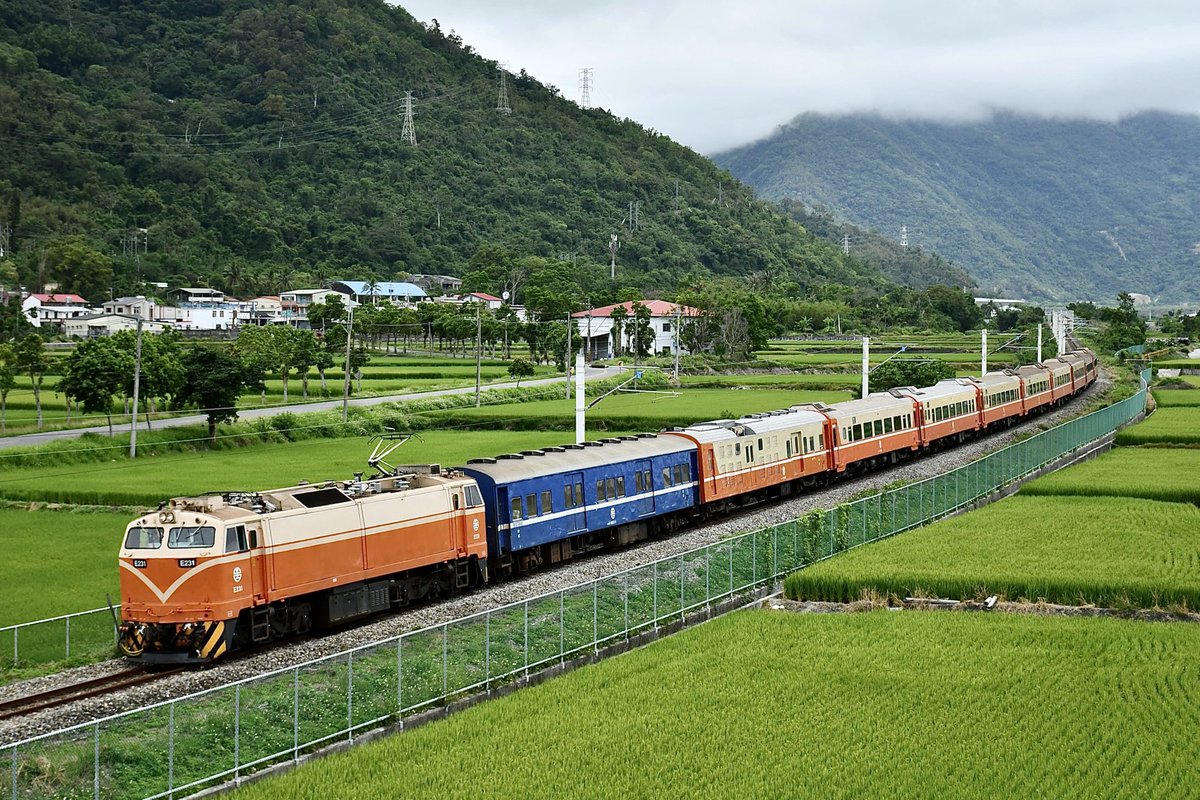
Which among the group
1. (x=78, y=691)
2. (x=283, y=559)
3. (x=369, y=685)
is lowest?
(x=78, y=691)

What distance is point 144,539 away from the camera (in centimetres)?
2302

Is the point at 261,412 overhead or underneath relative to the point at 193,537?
underneath

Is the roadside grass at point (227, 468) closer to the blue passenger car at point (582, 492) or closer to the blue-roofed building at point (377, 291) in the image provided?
the blue passenger car at point (582, 492)

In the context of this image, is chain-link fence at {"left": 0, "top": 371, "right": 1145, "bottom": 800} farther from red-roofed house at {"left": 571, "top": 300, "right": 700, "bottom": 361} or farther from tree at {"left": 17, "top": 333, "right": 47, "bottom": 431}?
red-roofed house at {"left": 571, "top": 300, "right": 700, "bottom": 361}

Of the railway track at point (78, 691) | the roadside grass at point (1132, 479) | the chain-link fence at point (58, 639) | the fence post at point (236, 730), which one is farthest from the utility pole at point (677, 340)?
the fence post at point (236, 730)

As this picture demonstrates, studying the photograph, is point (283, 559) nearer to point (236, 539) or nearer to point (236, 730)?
point (236, 539)

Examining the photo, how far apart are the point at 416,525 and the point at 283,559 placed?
390 centimetres

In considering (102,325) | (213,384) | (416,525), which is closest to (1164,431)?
(213,384)

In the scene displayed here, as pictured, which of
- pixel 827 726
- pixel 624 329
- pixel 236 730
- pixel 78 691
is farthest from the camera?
pixel 624 329

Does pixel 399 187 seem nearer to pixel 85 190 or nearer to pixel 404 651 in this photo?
pixel 85 190

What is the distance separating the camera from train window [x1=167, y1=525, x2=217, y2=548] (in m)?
22.8

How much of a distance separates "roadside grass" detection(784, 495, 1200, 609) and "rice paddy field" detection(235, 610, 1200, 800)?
2.96 m

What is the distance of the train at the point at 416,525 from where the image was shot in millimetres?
22781

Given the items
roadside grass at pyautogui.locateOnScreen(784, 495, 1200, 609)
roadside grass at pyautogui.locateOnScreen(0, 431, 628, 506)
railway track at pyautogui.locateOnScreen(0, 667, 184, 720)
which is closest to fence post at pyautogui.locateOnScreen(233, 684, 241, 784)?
railway track at pyautogui.locateOnScreen(0, 667, 184, 720)
